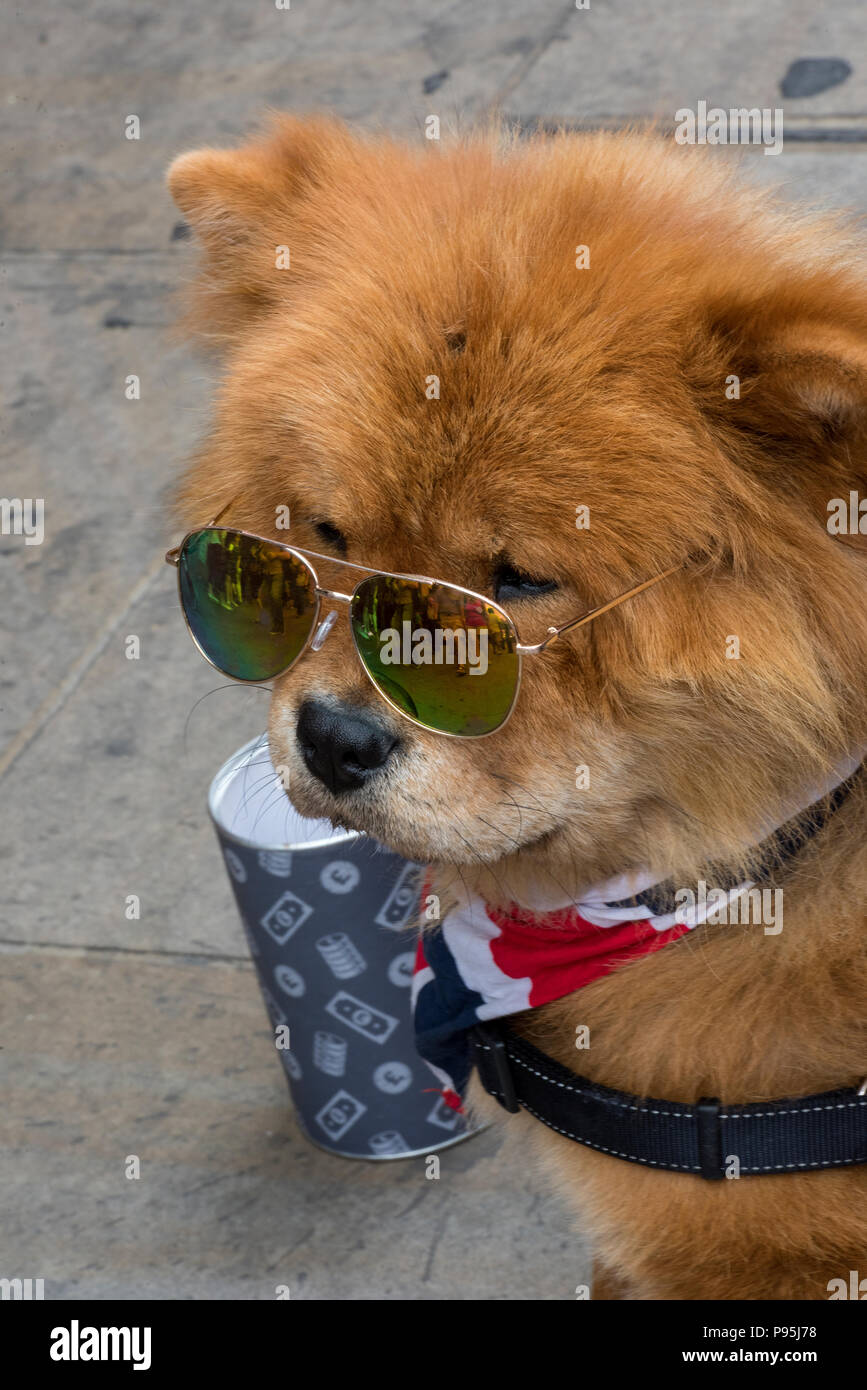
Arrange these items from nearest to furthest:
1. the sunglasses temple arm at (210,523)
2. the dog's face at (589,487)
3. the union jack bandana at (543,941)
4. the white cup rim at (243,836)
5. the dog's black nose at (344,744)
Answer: the dog's face at (589,487) < the dog's black nose at (344,744) < the union jack bandana at (543,941) < the sunglasses temple arm at (210,523) < the white cup rim at (243,836)

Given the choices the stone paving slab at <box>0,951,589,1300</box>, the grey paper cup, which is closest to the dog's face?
the grey paper cup

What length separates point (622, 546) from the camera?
1.67 metres

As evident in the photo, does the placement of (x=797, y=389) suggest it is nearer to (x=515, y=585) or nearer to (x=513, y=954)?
(x=515, y=585)

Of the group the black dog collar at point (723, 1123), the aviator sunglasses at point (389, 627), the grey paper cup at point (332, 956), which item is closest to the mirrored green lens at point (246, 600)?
the aviator sunglasses at point (389, 627)

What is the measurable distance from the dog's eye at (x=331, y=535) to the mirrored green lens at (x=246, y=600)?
0.19 ft

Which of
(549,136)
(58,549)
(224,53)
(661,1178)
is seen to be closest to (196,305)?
(549,136)

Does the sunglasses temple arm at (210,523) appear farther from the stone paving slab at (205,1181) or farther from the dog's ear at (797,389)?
the stone paving slab at (205,1181)

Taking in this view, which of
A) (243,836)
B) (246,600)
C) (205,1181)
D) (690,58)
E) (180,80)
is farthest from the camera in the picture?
(180,80)

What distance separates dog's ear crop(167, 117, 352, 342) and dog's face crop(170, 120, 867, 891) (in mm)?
200

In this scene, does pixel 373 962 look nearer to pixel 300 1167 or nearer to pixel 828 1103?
pixel 300 1167

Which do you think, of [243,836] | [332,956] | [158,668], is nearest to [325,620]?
[243,836]

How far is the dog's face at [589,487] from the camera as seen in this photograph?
65.7 inches

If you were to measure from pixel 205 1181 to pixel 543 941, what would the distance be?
4.24 feet
